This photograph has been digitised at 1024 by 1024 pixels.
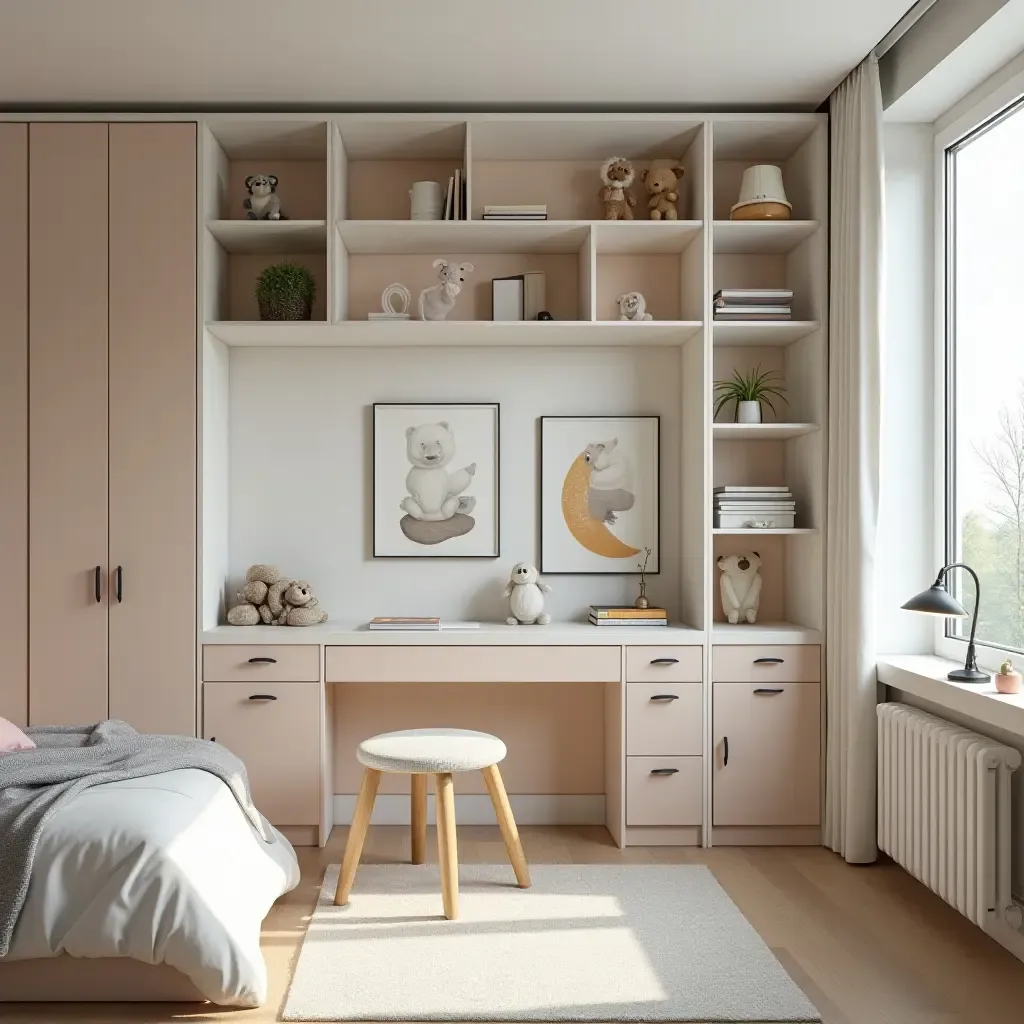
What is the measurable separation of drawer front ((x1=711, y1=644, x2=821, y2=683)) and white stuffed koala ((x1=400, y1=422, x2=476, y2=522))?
119 cm

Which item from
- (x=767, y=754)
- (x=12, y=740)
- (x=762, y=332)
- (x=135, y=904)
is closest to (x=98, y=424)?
(x=12, y=740)

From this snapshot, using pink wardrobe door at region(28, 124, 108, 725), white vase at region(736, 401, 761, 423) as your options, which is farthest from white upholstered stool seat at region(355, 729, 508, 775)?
white vase at region(736, 401, 761, 423)

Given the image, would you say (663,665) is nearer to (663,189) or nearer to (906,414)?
(906,414)

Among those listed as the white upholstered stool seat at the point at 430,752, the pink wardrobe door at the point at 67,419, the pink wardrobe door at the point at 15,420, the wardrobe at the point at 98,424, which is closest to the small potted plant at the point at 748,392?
the white upholstered stool seat at the point at 430,752

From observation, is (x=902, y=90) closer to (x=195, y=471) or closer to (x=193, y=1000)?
(x=195, y=471)

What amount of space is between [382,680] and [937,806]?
187 cm

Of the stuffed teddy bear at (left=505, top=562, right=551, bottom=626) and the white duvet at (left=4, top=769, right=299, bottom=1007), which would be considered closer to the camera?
the white duvet at (left=4, top=769, right=299, bottom=1007)

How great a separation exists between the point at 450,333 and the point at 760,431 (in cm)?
124

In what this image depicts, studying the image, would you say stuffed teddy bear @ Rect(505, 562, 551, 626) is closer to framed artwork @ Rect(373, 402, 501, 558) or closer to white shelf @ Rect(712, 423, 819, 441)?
framed artwork @ Rect(373, 402, 501, 558)

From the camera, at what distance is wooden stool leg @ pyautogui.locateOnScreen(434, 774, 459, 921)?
293cm

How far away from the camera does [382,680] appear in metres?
3.60

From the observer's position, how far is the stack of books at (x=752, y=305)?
3.72 metres

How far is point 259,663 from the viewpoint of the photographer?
3590 mm

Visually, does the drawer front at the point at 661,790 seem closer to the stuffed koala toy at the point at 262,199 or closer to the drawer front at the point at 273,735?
the drawer front at the point at 273,735
